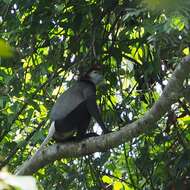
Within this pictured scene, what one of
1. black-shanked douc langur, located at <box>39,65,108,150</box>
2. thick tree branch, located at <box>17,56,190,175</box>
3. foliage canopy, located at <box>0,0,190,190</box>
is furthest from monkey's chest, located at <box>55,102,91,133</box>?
thick tree branch, located at <box>17,56,190,175</box>

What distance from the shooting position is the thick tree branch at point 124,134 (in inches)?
85.7

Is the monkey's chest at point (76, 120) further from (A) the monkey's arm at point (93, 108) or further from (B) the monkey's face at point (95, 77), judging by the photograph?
(B) the monkey's face at point (95, 77)

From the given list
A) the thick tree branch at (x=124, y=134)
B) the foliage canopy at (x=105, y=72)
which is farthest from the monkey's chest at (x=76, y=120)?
the thick tree branch at (x=124, y=134)

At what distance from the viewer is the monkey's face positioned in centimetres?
378

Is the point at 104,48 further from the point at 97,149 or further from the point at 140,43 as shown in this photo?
the point at 97,149

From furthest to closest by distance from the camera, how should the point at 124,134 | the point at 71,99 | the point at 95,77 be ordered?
the point at 71,99, the point at 95,77, the point at 124,134

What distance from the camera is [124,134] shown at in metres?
2.46

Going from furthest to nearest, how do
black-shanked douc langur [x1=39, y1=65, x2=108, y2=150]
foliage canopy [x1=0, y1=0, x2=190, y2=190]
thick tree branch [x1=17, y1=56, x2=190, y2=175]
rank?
black-shanked douc langur [x1=39, y1=65, x2=108, y2=150] → foliage canopy [x1=0, y1=0, x2=190, y2=190] → thick tree branch [x1=17, y1=56, x2=190, y2=175]

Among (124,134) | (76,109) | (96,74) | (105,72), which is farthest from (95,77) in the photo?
(124,134)

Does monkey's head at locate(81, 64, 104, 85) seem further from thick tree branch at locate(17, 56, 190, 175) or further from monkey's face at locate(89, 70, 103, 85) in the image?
thick tree branch at locate(17, 56, 190, 175)

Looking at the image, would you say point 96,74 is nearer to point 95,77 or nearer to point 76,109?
point 95,77

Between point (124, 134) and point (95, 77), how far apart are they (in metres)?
1.35

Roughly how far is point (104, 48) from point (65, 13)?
0.42 m

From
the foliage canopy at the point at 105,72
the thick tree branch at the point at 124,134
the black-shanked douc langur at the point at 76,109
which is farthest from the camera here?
the black-shanked douc langur at the point at 76,109
